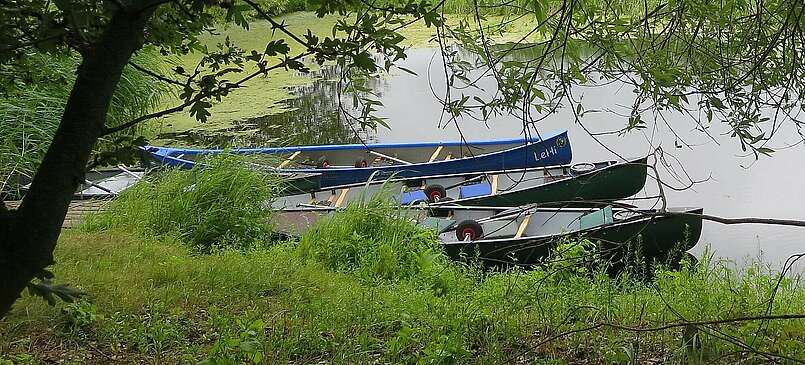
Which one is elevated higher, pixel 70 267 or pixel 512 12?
pixel 512 12

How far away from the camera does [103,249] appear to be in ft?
14.3

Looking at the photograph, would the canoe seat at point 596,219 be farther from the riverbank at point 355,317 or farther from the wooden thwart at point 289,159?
the wooden thwart at point 289,159

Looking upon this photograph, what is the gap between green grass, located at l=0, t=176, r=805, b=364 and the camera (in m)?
2.62

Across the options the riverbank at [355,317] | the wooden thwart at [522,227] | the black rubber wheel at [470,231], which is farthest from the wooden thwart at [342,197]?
the riverbank at [355,317]

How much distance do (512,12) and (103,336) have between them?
1913mm

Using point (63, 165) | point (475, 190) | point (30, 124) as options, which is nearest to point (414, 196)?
point (475, 190)

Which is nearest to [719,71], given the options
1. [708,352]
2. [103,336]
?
[708,352]

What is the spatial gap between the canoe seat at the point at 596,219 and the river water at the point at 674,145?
552mm

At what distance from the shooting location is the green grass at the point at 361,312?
2.62 metres

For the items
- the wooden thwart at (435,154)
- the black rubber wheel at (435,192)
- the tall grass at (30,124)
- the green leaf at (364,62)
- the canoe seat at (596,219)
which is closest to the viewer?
the green leaf at (364,62)

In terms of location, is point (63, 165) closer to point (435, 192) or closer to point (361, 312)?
point (361, 312)

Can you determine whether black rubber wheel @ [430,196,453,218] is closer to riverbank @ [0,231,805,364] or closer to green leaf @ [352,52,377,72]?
riverbank @ [0,231,805,364]

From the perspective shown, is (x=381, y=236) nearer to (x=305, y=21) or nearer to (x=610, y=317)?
(x=610, y=317)

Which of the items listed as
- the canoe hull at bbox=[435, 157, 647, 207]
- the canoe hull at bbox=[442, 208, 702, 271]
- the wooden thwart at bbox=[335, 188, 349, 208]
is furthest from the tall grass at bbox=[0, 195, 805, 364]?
the wooden thwart at bbox=[335, 188, 349, 208]
